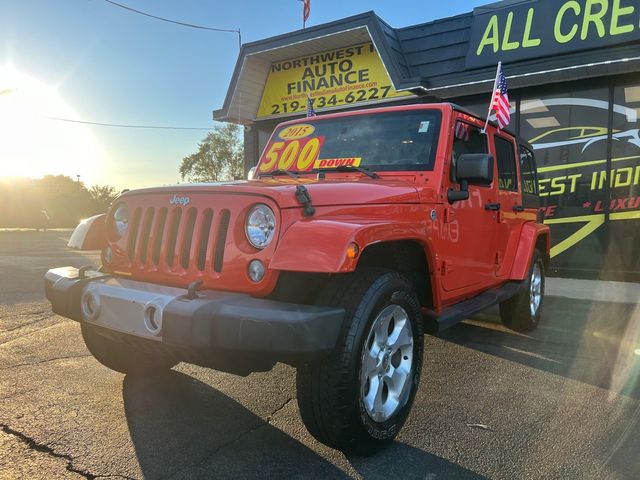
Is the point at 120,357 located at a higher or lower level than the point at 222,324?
lower

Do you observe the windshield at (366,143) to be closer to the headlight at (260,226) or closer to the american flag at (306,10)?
the headlight at (260,226)

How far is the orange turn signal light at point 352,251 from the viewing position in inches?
85.7

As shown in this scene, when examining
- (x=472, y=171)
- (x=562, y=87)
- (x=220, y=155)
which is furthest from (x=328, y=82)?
(x=220, y=155)

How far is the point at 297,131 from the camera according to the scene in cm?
424

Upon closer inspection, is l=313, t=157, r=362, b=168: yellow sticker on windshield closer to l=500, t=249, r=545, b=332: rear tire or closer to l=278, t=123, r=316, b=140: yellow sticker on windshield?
l=278, t=123, r=316, b=140: yellow sticker on windshield

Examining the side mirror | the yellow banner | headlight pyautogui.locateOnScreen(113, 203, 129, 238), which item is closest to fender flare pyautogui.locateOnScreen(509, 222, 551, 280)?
the side mirror

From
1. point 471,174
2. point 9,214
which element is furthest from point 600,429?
point 9,214

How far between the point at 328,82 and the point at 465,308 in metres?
8.97

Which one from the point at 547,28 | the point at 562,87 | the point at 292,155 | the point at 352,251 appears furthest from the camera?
the point at 562,87

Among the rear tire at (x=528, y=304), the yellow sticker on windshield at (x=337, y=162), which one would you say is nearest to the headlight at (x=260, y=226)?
the yellow sticker on windshield at (x=337, y=162)

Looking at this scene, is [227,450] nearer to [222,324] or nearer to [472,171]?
[222,324]

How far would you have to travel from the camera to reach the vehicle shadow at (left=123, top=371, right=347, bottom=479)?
2352 millimetres

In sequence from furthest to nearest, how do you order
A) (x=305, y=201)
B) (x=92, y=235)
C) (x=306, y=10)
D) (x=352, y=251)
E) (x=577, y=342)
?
(x=306, y=10)
(x=577, y=342)
(x=92, y=235)
(x=305, y=201)
(x=352, y=251)

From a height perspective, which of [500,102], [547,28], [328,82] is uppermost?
[547,28]
